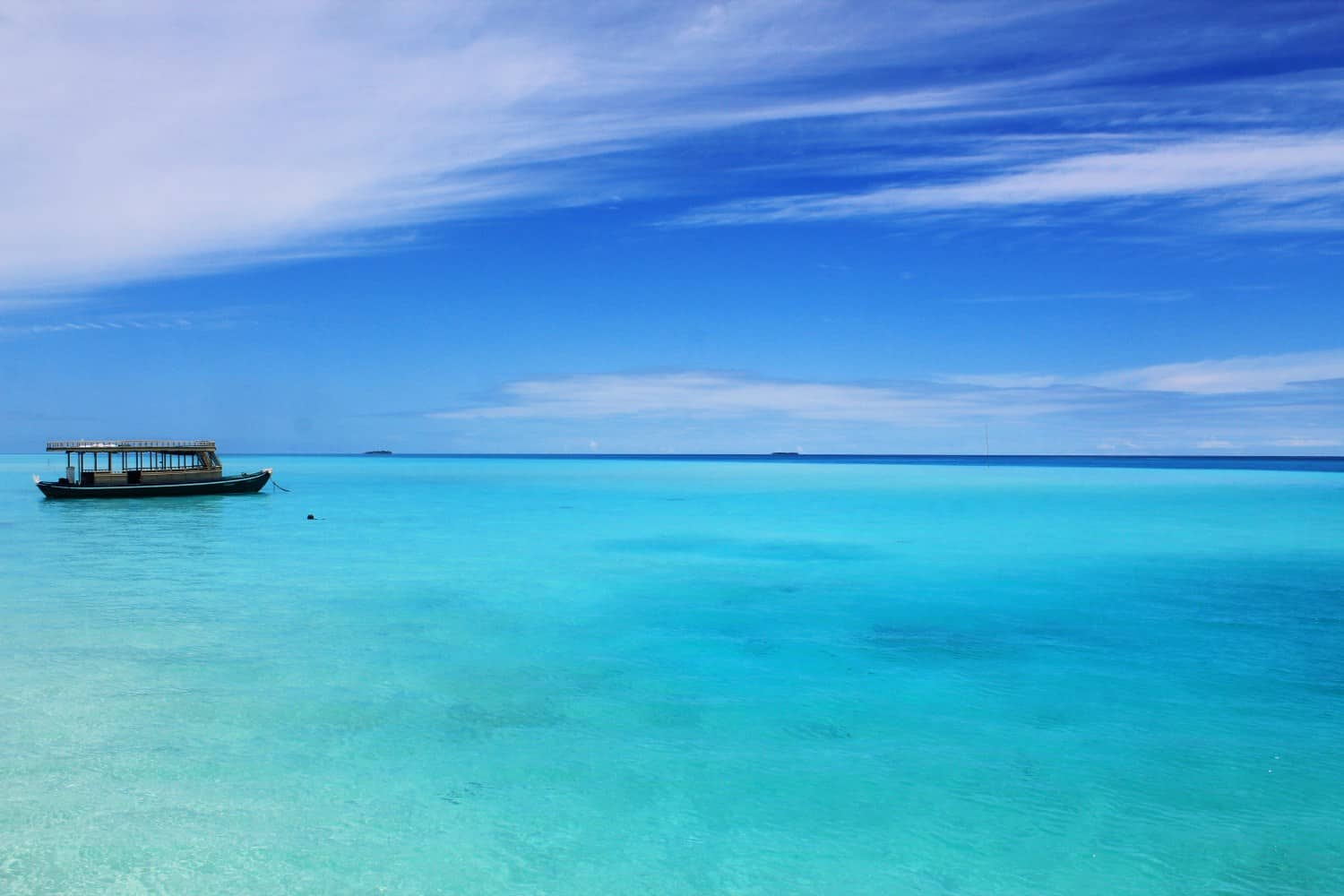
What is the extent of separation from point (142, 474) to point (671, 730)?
43.5m

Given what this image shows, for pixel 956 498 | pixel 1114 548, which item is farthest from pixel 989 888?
pixel 956 498

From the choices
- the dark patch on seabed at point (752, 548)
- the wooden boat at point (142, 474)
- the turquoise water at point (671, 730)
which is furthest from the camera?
the wooden boat at point (142, 474)

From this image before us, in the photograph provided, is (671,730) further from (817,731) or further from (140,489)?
(140,489)

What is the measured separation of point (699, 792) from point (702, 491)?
54.9 meters

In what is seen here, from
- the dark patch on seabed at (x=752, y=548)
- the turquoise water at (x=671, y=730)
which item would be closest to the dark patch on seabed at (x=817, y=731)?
the turquoise water at (x=671, y=730)

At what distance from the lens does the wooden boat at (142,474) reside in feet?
138

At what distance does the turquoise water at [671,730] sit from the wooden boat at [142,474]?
23785 millimetres

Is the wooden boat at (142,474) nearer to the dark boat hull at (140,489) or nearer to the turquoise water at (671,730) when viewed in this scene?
the dark boat hull at (140,489)

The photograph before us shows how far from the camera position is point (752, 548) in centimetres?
2652

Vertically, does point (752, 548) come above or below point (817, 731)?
below

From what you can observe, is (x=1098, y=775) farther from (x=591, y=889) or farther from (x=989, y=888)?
(x=591, y=889)

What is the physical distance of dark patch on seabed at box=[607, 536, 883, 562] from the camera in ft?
80.5

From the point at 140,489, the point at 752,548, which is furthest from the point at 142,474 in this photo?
the point at 752,548

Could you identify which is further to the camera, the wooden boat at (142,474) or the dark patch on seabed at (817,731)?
the wooden boat at (142,474)
